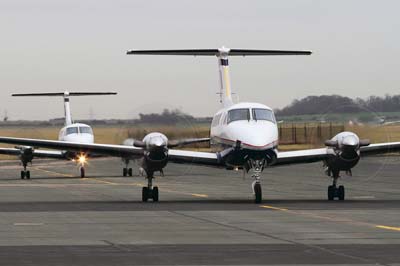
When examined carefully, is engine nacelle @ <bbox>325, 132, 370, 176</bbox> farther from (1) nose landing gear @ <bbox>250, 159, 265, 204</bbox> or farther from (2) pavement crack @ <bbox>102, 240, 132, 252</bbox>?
(2) pavement crack @ <bbox>102, 240, 132, 252</bbox>

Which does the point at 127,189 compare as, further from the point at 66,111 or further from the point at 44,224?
the point at 66,111

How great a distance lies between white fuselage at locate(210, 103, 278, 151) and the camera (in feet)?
94.0

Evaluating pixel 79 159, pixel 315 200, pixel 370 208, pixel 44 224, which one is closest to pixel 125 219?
pixel 44 224

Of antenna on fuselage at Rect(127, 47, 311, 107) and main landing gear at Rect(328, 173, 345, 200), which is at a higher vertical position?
antenna on fuselage at Rect(127, 47, 311, 107)

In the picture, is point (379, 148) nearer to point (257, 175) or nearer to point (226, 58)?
point (257, 175)

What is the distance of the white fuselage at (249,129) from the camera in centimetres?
2864

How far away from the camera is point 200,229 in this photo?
67.1ft

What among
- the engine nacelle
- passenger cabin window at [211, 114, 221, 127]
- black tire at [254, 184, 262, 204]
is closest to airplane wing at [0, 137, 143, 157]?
passenger cabin window at [211, 114, 221, 127]

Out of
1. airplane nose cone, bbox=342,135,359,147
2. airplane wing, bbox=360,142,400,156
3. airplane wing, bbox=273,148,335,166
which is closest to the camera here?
airplane nose cone, bbox=342,135,359,147

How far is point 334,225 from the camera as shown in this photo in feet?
69.5

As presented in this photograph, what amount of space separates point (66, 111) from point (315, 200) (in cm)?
3865

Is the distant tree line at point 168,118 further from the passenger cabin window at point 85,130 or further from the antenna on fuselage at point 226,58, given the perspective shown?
the passenger cabin window at point 85,130

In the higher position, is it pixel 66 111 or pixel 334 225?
pixel 66 111

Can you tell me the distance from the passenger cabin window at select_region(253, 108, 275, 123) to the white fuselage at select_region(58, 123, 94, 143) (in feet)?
98.4
